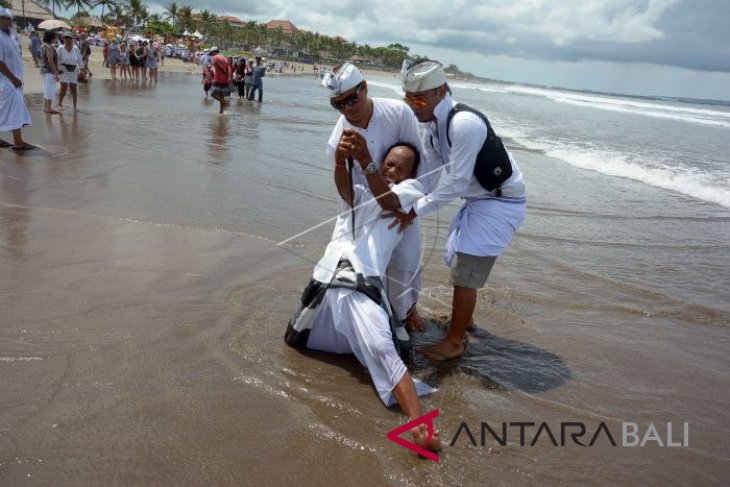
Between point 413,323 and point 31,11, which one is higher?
point 31,11

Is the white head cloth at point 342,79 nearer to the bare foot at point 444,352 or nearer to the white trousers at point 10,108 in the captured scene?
the bare foot at point 444,352

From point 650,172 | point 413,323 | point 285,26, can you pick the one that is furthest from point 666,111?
point 285,26

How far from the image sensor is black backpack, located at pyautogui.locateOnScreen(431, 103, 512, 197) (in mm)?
3090

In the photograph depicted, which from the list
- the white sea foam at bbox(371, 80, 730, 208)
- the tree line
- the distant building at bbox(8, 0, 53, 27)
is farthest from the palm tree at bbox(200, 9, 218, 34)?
the white sea foam at bbox(371, 80, 730, 208)

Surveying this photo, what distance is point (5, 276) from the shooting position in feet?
11.9

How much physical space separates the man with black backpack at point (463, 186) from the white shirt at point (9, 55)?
6911 mm

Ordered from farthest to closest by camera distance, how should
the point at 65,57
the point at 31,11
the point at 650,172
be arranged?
1. the point at 31,11
2. the point at 650,172
3. the point at 65,57

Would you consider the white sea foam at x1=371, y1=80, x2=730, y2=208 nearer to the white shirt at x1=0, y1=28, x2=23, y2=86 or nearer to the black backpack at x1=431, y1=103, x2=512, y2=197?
the black backpack at x1=431, y1=103, x2=512, y2=197

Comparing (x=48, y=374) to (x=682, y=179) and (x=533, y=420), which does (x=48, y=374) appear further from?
(x=682, y=179)

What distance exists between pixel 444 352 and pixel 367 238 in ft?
2.89

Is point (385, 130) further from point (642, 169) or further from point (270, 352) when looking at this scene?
point (642, 169)

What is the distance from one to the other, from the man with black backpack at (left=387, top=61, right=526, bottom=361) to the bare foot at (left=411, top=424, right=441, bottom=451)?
Answer: 0.95m

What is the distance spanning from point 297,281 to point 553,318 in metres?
1.96

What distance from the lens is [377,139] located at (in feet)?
10.4
